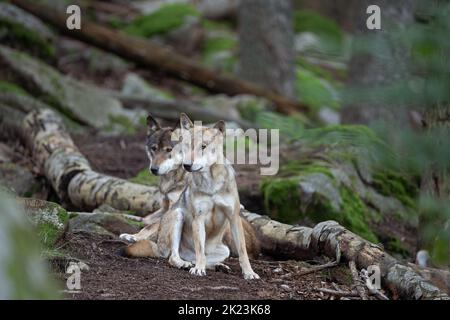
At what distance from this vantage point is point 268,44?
20.3 meters

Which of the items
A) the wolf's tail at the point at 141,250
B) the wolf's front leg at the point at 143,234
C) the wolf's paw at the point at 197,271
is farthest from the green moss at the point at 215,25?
the wolf's paw at the point at 197,271

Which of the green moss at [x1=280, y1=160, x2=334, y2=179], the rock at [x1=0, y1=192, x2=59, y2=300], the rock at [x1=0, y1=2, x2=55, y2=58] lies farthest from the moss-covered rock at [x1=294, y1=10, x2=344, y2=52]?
the rock at [x1=0, y1=192, x2=59, y2=300]

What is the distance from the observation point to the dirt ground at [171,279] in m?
6.67

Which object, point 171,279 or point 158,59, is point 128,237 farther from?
point 158,59

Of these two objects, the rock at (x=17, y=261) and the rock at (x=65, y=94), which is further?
the rock at (x=65, y=94)

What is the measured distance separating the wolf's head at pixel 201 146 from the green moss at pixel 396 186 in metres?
5.03

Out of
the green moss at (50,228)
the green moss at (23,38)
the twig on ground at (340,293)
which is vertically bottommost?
the twig on ground at (340,293)

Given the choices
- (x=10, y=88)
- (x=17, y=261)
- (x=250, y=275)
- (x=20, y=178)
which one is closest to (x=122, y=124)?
(x=10, y=88)

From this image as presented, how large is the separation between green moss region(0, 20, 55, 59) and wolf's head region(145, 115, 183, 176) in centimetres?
910

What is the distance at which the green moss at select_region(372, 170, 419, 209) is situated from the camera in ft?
41.0

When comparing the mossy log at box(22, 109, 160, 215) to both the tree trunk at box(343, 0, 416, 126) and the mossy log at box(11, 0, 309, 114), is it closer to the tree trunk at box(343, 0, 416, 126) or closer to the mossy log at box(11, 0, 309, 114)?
the tree trunk at box(343, 0, 416, 126)

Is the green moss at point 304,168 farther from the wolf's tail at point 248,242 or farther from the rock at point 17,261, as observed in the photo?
the rock at point 17,261

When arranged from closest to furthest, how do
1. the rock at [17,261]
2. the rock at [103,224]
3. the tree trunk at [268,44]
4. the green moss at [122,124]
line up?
the rock at [17,261] → the rock at [103,224] → the green moss at [122,124] → the tree trunk at [268,44]

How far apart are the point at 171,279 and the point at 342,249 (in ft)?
6.28
